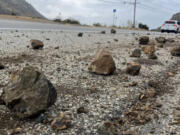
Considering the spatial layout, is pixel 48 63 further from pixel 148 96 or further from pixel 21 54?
pixel 148 96

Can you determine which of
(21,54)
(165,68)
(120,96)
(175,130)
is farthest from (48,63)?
(175,130)

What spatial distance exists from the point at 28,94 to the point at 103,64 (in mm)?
2034

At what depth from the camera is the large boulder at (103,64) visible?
445 centimetres

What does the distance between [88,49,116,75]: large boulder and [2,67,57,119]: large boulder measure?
67.6 inches

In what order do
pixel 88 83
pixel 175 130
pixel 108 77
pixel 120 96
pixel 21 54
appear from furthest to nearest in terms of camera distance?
pixel 21 54 < pixel 108 77 < pixel 88 83 < pixel 120 96 < pixel 175 130

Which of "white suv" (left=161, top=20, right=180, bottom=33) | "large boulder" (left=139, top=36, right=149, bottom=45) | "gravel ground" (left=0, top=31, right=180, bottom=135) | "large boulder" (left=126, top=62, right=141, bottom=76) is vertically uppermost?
"white suv" (left=161, top=20, right=180, bottom=33)

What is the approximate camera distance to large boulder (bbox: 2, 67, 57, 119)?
272cm

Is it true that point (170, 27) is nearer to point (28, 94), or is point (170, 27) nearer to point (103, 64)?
point (103, 64)

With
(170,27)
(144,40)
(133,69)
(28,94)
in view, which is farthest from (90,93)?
(170,27)

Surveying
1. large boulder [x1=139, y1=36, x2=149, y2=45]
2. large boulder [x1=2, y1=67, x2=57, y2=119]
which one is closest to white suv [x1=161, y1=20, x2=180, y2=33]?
large boulder [x1=139, y1=36, x2=149, y2=45]

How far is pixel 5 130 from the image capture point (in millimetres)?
2531

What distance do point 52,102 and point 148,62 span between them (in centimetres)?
386

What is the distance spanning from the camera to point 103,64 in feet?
14.7

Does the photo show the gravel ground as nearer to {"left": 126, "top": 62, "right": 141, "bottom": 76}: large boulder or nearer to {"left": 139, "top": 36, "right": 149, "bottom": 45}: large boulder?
{"left": 126, "top": 62, "right": 141, "bottom": 76}: large boulder
